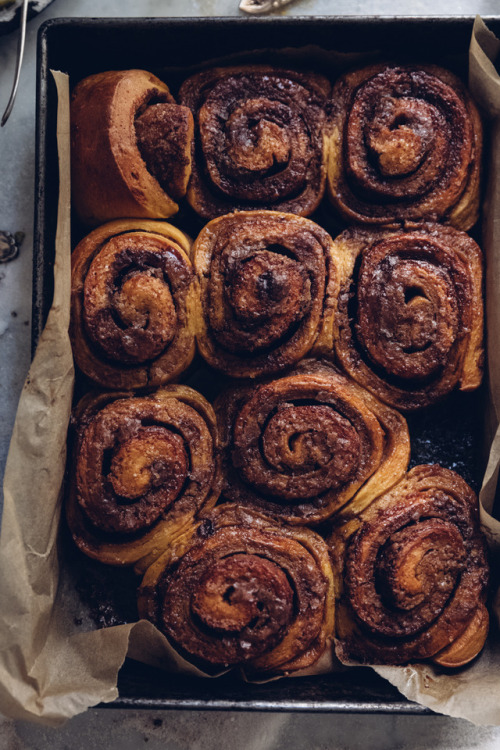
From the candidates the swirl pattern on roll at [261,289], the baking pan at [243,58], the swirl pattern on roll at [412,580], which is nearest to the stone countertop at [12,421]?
the baking pan at [243,58]

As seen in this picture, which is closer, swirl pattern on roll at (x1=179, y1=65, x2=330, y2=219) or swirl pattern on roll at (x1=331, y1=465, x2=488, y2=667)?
swirl pattern on roll at (x1=331, y1=465, x2=488, y2=667)

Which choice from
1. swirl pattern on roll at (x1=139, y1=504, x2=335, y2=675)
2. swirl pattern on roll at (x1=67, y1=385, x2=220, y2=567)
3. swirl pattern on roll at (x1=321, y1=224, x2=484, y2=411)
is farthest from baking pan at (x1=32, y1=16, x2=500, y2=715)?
swirl pattern on roll at (x1=67, y1=385, x2=220, y2=567)

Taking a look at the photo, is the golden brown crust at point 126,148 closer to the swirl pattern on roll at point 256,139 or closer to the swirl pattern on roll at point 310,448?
the swirl pattern on roll at point 256,139

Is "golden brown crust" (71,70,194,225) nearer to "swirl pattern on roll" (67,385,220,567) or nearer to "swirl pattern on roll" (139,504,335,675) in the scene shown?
"swirl pattern on roll" (67,385,220,567)

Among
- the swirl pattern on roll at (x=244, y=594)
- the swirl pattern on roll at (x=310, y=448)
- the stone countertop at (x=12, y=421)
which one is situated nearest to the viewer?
the swirl pattern on roll at (x=244, y=594)

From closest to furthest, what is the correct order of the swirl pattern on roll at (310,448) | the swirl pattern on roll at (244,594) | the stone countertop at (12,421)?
the swirl pattern on roll at (244,594)
the swirl pattern on roll at (310,448)
the stone countertop at (12,421)

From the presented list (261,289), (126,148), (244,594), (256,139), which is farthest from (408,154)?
(244,594)

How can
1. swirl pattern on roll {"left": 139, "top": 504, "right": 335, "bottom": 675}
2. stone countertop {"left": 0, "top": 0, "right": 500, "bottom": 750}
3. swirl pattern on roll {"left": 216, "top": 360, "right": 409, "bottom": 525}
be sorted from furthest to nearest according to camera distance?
stone countertop {"left": 0, "top": 0, "right": 500, "bottom": 750}, swirl pattern on roll {"left": 216, "top": 360, "right": 409, "bottom": 525}, swirl pattern on roll {"left": 139, "top": 504, "right": 335, "bottom": 675}
